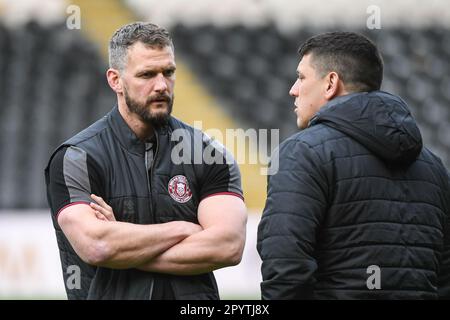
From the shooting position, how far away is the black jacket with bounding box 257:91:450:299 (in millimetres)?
3059

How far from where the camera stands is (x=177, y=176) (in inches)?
141

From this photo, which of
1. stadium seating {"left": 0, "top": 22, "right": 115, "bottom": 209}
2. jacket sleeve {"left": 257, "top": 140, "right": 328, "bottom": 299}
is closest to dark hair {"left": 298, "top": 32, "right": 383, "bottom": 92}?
jacket sleeve {"left": 257, "top": 140, "right": 328, "bottom": 299}

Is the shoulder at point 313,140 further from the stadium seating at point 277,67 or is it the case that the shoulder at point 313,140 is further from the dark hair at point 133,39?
the stadium seating at point 277,67

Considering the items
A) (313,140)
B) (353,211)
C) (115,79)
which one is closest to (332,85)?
(313,140)

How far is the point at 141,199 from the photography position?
138 inches

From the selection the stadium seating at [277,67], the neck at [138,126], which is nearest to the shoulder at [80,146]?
the neck at [138,126]

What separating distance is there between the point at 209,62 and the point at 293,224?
6910 mm

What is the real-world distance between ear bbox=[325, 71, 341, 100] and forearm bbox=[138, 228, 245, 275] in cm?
63

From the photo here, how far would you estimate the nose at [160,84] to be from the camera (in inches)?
140

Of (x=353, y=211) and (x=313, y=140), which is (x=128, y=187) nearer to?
(x=313, y=140)

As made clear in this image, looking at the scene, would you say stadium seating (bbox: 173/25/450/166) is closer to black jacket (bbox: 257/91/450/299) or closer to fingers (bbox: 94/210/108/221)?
fingers (bbox: 94/210/108/221)

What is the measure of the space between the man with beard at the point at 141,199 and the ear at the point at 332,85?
54 cm

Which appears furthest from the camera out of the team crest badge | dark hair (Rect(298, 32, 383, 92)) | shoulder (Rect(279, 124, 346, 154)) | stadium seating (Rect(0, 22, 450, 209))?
stadium seating (Rect(0, 22, 450, 209))
